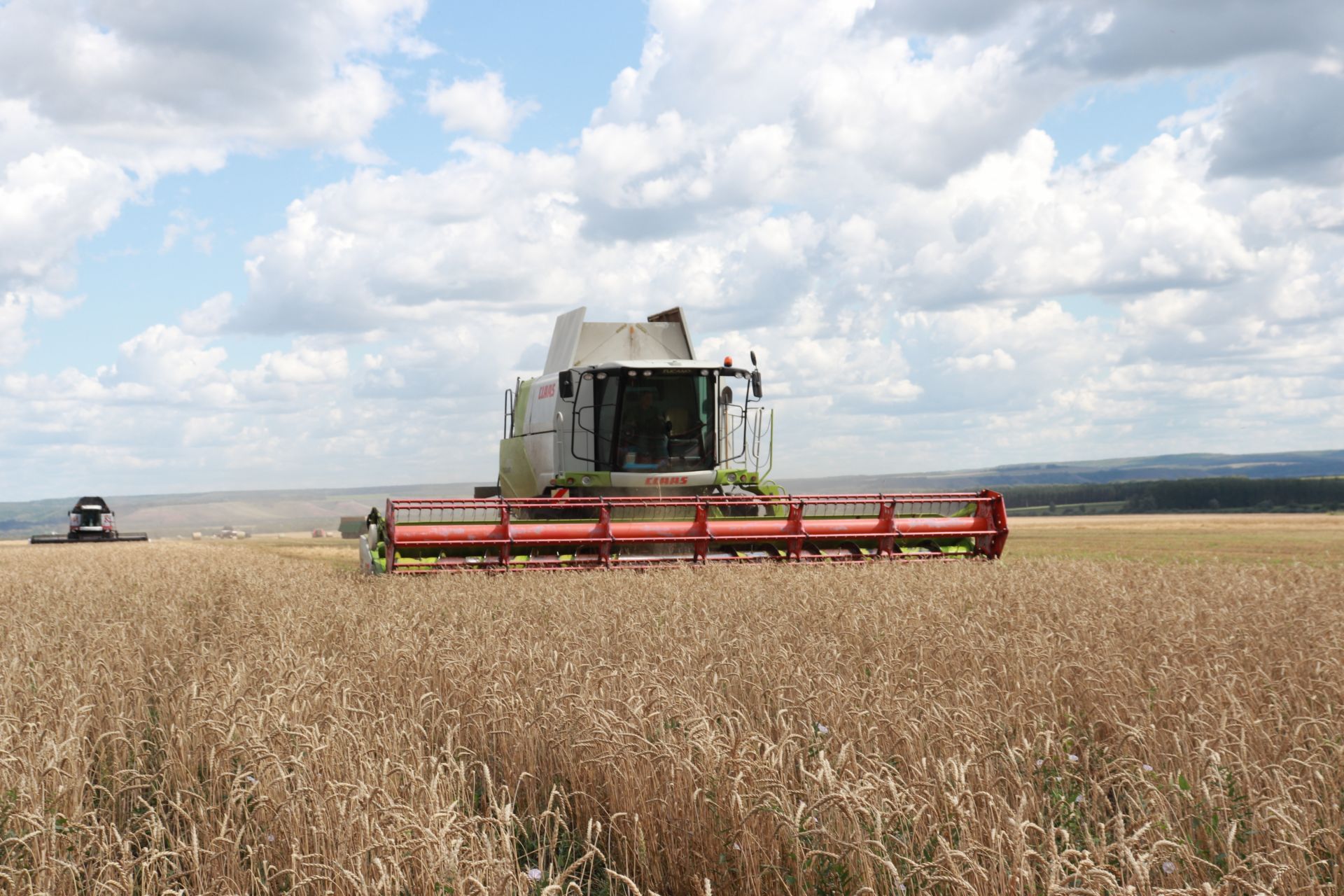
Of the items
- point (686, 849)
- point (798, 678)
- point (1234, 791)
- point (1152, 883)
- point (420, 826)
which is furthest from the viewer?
point (798, 678)

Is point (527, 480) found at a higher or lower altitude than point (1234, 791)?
higher

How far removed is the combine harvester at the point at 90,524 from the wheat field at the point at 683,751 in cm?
3325

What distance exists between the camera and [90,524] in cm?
3953

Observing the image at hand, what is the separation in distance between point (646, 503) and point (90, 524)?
32.2 m

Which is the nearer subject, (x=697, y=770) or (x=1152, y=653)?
(x=697, y=770)

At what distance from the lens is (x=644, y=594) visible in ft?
33.6

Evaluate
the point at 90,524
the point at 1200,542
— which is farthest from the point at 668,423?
the point at 90,524

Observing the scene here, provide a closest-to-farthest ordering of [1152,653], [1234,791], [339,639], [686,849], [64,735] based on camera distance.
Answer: [686,849] < [1234,791] < [64,735] < [1152,653] < [339,639]

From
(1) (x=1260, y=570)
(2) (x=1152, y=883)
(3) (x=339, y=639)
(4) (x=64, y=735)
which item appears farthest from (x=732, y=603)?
(1) (x=1260, y=570)

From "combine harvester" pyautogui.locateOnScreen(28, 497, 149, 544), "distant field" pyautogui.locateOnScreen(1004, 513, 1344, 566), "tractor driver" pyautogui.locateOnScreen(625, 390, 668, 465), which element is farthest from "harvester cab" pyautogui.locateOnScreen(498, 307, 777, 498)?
"combine harvester" pyautogui.locateOnScreen(28, 497, 149, 544)

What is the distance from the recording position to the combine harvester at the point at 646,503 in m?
13.3

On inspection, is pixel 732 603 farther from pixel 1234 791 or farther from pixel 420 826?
pixel 420 826

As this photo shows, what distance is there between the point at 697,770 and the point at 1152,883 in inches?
55.0

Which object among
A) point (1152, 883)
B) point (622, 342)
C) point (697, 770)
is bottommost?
point (1152, 883)
